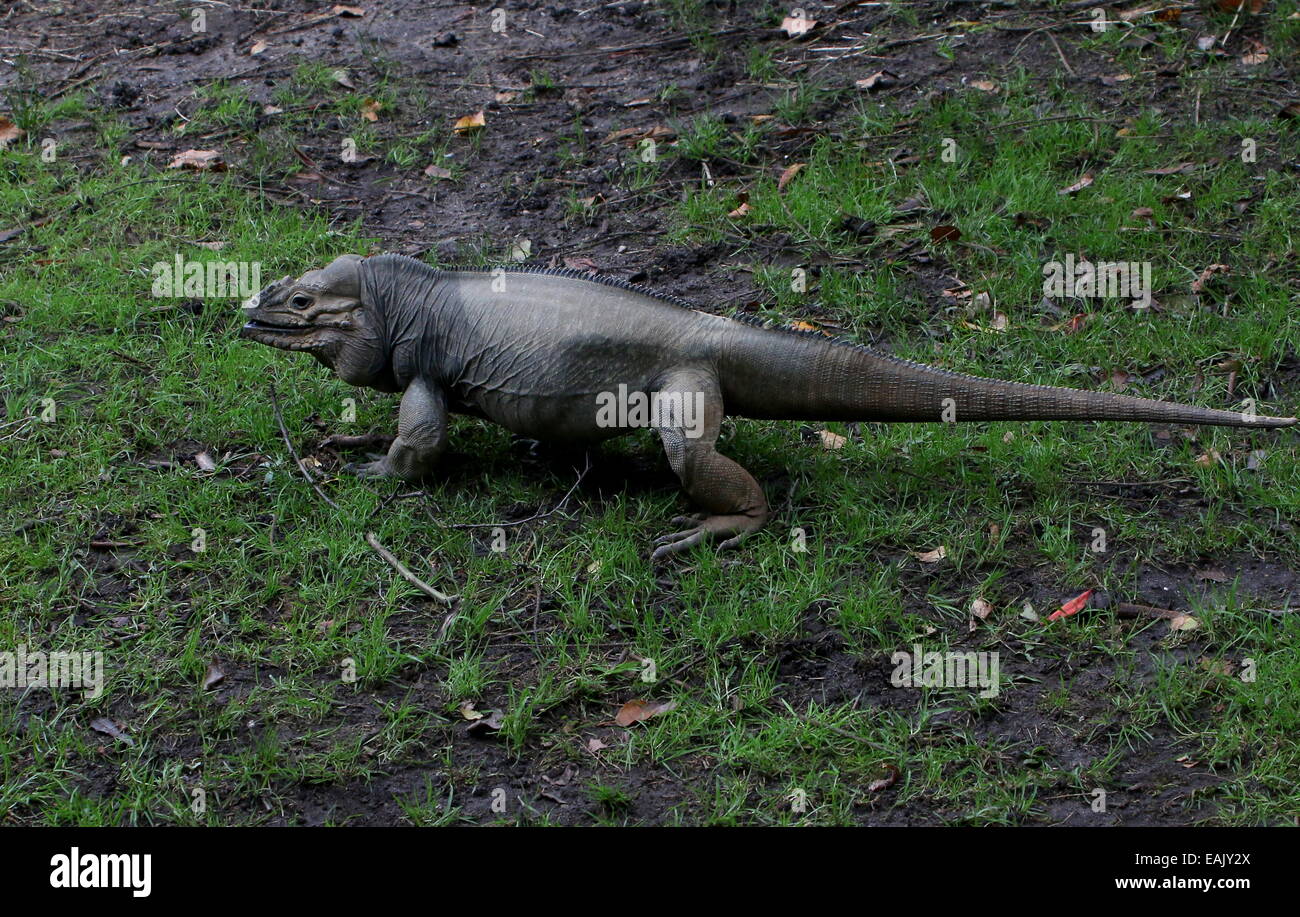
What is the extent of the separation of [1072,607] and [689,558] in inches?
65.1

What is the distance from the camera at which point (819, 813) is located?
4.67 metres

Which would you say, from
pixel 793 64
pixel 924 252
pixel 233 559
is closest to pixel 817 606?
pixel 233 559

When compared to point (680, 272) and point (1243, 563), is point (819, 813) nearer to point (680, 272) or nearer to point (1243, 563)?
point (1243, 563)

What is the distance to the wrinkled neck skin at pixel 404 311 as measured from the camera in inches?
248

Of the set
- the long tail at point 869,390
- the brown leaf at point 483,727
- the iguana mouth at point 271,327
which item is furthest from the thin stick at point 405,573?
the long tail at point 869,390

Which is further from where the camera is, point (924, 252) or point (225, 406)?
point (924, 252)

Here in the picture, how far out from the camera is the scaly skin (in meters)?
5.87

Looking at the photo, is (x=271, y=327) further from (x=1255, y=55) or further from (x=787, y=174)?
(x=1255, y=55)

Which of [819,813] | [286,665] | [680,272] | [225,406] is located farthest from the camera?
[680,272]

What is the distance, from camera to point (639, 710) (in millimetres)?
5109

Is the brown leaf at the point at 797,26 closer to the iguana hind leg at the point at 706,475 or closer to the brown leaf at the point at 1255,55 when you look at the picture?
the brown leaf at the point at 1255,55

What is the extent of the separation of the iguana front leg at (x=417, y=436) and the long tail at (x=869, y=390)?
1386 millimetres

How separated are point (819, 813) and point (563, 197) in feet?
16.9

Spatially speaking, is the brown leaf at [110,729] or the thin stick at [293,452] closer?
the brown leaf at [110,729]
